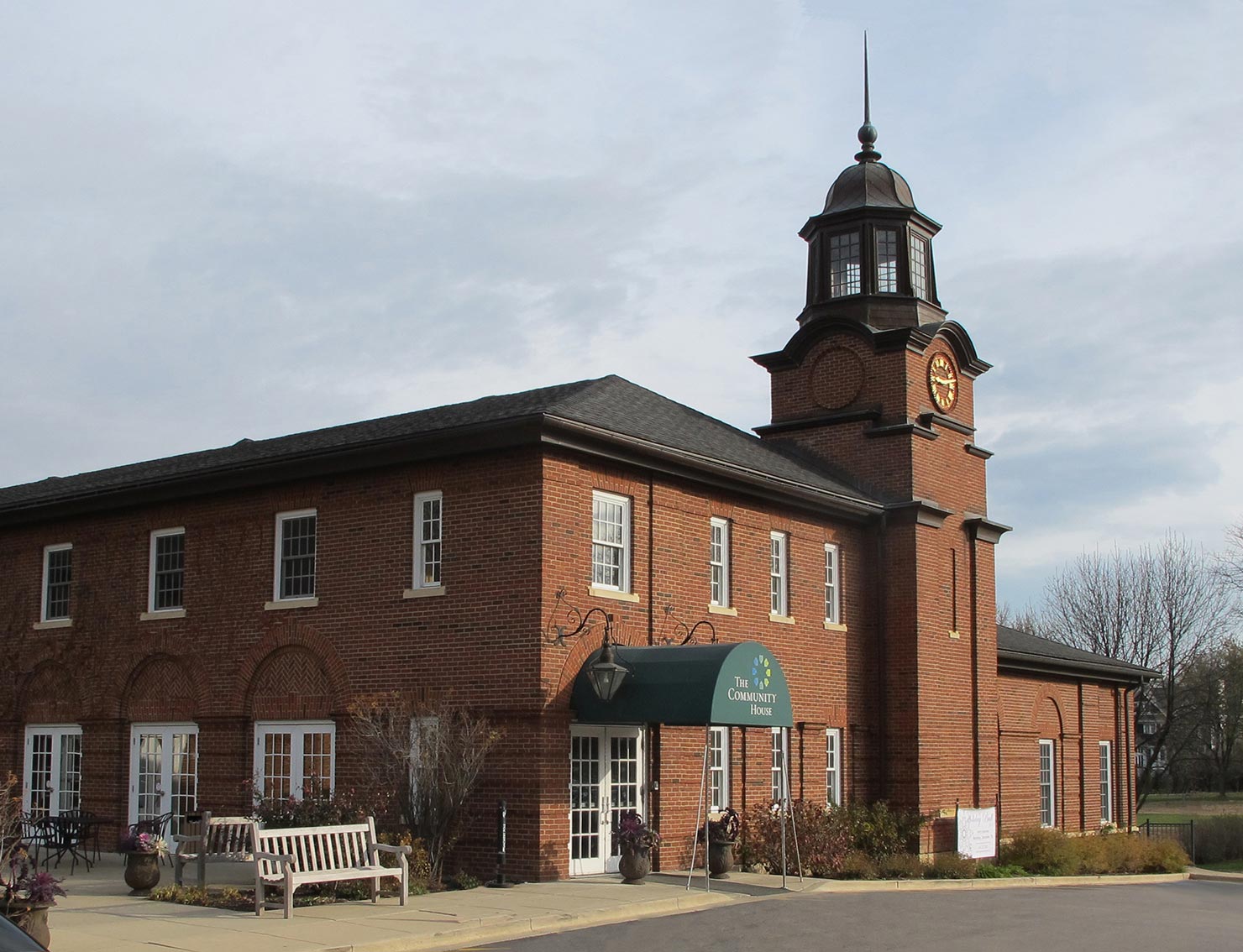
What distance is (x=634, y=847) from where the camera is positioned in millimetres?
20109

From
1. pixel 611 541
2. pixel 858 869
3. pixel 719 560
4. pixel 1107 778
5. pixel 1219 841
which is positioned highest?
pixel 611 541

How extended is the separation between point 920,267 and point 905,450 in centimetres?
513

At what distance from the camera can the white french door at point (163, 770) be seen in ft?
Result: 80.2

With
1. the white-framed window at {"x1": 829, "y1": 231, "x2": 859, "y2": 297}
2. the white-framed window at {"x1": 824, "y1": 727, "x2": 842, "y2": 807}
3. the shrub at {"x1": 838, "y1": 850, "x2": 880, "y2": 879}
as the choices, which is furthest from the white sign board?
the white-framed window at {"x1": 829, "y1": 231, "x2": 859, "y2": 297}

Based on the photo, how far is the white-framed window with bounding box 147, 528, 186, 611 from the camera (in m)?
25.3

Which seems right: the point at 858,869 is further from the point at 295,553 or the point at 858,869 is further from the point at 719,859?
the point at 295,553

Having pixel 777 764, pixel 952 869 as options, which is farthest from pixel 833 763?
pixel 952 869

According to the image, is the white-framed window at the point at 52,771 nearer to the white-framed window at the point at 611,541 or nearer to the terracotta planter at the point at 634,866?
the white-framed window at the point at 611,541

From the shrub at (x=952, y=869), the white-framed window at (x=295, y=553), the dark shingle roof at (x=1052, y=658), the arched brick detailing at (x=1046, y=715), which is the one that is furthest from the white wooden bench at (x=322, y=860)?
the arched brick detailing at (x=1046, y=715)

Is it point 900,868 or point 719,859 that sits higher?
point 719,859

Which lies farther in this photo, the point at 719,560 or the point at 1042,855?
the point at 1042,855

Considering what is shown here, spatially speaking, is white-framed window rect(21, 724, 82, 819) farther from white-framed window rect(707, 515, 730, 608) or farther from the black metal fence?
the black metal fence

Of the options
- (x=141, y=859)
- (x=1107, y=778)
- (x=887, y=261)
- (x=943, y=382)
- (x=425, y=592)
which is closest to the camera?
(x=141, y=859)

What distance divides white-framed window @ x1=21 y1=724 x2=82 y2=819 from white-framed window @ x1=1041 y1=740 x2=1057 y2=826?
20952 millimetres
